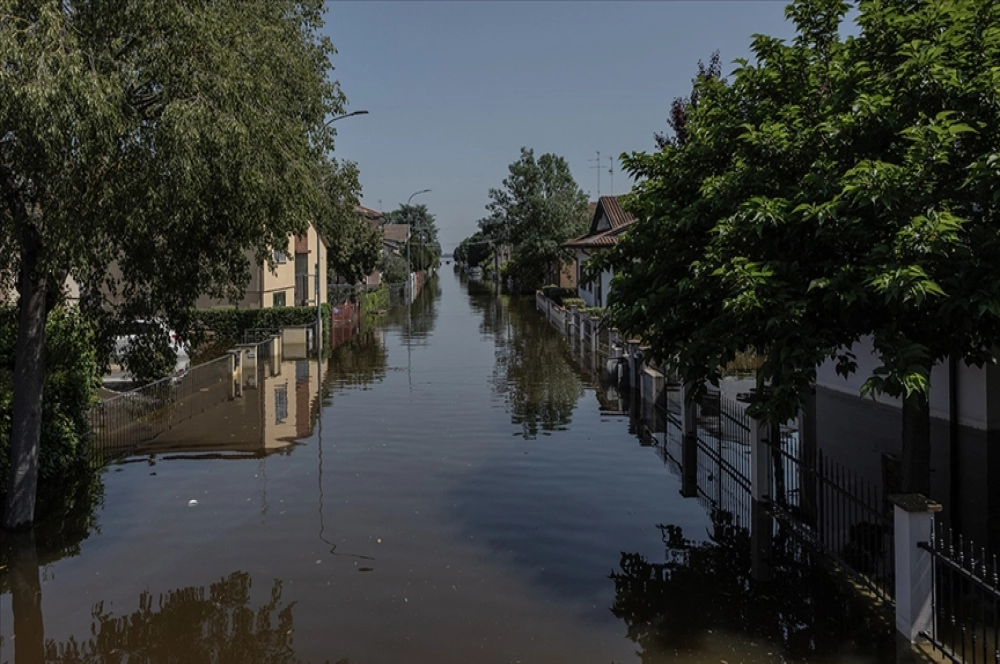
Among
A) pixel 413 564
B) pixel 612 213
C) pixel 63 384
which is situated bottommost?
pixel 413 564

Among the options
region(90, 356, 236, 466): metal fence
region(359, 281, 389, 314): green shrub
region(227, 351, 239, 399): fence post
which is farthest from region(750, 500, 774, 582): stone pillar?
region(359, 281, 389, 314): green shrub

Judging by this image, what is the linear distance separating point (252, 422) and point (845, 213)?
14.1 m

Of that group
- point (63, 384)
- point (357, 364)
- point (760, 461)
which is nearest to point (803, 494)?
point (760, 461)

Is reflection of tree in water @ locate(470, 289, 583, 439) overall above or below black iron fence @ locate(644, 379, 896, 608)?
above

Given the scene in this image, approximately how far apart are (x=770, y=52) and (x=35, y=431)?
31.7ft

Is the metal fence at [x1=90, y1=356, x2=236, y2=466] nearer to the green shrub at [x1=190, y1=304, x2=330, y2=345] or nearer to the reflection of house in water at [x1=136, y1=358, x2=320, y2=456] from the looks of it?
the reflection of house in water at [x1=136, y1=358, x2=320, y2=456]

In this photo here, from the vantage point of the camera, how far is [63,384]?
1298cm

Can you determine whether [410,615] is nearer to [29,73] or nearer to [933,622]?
[933,622]

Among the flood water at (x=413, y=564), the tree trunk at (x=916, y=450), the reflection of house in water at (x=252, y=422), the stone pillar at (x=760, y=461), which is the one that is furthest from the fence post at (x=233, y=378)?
the tree trunk at (x=916, y=450)

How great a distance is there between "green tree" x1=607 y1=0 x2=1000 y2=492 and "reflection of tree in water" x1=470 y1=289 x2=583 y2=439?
8587 millimetres

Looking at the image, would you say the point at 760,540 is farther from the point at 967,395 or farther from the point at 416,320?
the point at 416,320

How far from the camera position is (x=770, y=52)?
30.0ft

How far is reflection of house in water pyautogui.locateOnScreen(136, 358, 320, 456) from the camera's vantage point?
16078 millimetres

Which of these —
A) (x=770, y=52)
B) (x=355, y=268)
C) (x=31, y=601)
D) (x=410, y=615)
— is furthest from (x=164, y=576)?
(x=355, y=268)
